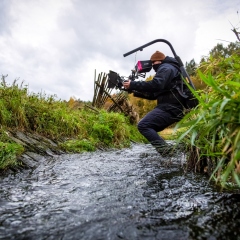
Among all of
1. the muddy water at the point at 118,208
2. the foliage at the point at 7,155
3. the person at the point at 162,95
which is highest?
the person at the point at 162,95

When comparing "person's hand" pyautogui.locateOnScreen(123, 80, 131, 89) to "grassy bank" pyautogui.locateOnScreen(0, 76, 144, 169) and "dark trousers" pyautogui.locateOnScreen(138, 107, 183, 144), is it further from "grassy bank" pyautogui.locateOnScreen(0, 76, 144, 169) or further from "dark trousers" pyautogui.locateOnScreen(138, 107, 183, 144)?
"grassy bank" pyautogui.locateOnScreen(0, 76, 144, 169)

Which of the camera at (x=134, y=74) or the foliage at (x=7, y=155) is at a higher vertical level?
the camera at (x=134, y=74)

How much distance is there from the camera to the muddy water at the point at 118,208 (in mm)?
1332

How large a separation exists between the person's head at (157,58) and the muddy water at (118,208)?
2667mm

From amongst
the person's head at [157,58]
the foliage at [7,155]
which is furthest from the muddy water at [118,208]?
the person's head at [157,58]

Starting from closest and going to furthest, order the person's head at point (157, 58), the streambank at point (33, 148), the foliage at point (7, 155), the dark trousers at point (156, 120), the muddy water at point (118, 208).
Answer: the muddy water at point (118, 208) < the foliage at point (7, 155) < the streambank at point (33, 148) < the dark trousers at point (156, 120) < the person's head at point (157, 58)

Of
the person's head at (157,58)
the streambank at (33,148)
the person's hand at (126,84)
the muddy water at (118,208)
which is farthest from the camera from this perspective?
the person's head at (157,58)

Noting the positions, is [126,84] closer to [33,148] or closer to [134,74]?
[134,74]

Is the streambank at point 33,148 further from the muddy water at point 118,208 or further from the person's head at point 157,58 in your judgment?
the person's head at point 157,58

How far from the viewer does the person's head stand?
4742 millimetres

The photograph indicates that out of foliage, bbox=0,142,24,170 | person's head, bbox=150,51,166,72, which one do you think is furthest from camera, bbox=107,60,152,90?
foliage, bbox=0,142,24,170

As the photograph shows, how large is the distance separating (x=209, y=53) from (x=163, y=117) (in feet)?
7.86

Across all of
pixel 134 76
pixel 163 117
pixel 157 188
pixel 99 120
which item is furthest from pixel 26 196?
pixel 99 120

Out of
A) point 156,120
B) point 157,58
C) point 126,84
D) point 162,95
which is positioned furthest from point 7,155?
point 157,58
